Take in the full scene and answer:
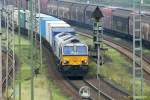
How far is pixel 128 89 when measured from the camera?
3631cm

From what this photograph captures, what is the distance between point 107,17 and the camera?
2547 inches

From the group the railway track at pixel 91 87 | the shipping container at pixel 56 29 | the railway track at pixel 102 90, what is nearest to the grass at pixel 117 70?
the railway track at pixel 102 90

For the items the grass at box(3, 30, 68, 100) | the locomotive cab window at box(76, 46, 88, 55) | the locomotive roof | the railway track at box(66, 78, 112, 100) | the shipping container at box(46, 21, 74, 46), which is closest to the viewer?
the railway track at box(66, 78, 112, 100)

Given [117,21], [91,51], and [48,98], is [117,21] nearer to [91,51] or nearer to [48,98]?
[91,51]

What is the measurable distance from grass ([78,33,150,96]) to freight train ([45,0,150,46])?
13.3ft

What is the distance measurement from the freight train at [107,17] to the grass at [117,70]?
4.04 m

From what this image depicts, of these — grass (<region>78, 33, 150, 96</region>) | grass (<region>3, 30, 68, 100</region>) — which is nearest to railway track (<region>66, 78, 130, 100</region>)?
grass (<region>78, 33, 150, 96</region>)

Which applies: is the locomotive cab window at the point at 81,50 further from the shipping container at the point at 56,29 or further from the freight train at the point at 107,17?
the freight train at the point at 107,17

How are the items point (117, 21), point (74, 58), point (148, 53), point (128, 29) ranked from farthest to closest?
point (117, 21)
point (128, 29)
point (148, 53)
point (74, 58)

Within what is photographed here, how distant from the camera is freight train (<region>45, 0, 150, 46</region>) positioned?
5359 centimetres

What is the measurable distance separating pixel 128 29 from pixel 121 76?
Answer: 52.9ft

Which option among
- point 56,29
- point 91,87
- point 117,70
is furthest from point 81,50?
point 56,29

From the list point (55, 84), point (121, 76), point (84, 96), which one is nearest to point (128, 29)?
point (121, 76)

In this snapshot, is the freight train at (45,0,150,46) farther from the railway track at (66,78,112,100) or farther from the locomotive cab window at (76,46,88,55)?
the railway track at (66,78,112,100)
